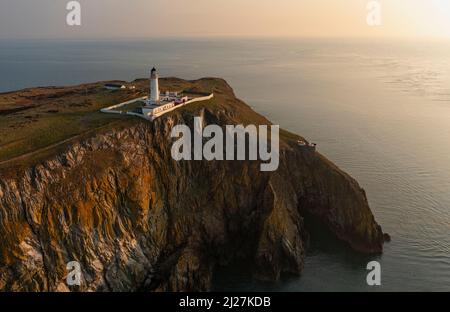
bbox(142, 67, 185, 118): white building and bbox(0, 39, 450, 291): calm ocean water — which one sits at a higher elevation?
bbox(142, 67, 185, 118): white building

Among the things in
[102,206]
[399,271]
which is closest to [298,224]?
[399,271]
